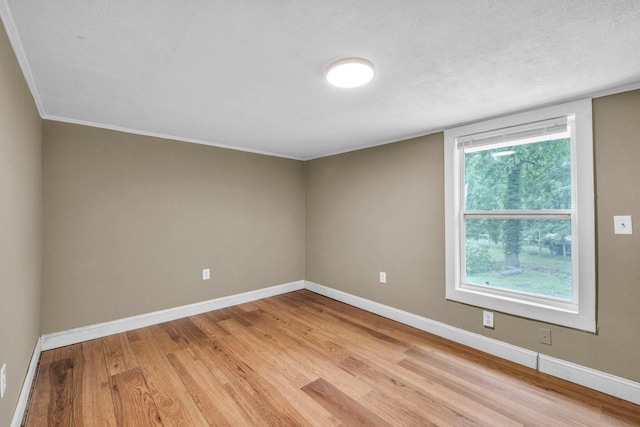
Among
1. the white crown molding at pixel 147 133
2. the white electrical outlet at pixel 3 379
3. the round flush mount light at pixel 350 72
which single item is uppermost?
the white crown molding at pixel 147 133

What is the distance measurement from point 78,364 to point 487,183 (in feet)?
13.0

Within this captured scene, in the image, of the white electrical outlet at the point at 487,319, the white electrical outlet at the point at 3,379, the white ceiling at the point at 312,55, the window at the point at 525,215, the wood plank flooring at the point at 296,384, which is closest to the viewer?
the white ceiling at the point at 312,55

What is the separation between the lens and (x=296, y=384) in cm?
208

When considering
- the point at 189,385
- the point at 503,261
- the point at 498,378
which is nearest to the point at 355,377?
the point at 498,378

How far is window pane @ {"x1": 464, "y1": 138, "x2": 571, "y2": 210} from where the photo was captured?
227cm

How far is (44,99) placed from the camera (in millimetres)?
2176

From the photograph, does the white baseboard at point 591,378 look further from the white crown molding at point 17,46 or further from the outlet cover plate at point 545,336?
the white crown molding at point 17,46

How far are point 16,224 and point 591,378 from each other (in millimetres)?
3966

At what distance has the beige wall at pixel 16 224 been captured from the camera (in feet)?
4.52

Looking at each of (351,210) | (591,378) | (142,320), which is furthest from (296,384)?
(351,210)

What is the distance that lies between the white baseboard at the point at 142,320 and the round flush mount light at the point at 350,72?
3043 millimetres

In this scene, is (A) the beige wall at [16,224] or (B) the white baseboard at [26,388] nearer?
(A) the beige wall at [16,224]

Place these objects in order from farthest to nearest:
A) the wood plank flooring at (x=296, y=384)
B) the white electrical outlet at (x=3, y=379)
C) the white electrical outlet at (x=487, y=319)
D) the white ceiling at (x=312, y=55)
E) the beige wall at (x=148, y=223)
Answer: the beige wall at (x=148, y=223), the white electrical outlet at (x=487, y=319), the wood plank flooring at (x=296, y=384), the white electrical outlet at (x=3, y=379), the white ceiling at (x=312, y=55)

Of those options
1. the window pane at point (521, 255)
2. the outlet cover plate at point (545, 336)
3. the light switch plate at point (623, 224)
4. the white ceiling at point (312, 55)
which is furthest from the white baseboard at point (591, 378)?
the white ceiling at point (312, 55)
